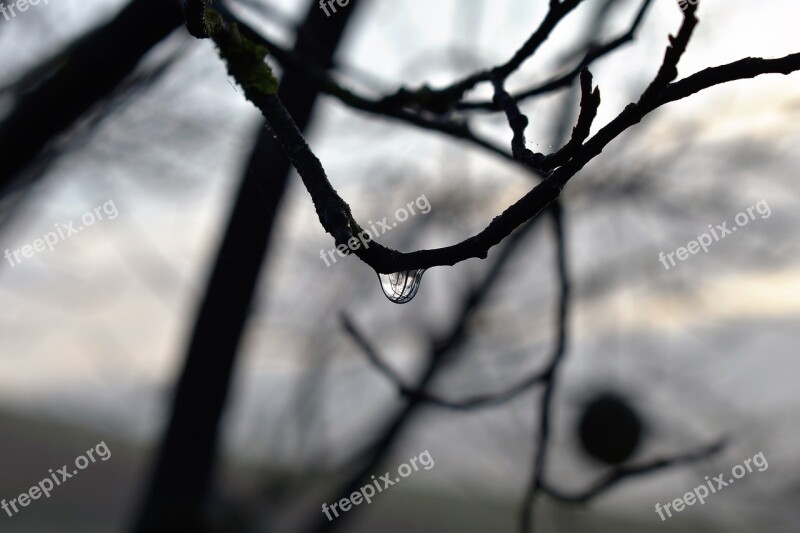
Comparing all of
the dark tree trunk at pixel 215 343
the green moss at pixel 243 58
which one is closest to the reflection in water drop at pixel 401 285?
the green moss at pixel 243 58

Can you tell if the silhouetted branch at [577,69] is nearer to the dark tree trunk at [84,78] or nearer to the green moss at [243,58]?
the green moss at [243,58]

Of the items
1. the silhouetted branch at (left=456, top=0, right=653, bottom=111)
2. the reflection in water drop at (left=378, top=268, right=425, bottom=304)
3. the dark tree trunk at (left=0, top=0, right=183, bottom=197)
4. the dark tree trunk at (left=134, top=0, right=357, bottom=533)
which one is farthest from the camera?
the dark tree trunk at (left=134, top=0, right=357, bottom=533)

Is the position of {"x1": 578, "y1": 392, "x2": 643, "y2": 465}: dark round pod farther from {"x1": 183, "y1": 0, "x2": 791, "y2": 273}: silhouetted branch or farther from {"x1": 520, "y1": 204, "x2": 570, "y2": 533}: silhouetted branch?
{"x1": 183, "y1": 0, "x2": 791, "y2": 273}: silhouetted branch

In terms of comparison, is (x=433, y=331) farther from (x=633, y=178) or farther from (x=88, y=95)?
(x=88, y=95)

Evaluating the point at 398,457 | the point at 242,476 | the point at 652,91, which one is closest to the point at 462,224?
the point at 398,457

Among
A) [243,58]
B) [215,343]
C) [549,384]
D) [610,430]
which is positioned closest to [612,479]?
[549,384]

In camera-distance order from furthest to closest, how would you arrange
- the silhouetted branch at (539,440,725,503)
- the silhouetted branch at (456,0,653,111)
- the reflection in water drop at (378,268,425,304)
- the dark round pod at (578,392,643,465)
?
1. the dark round pod at (578,392,643,465)
2. the silhouetted branch at (539,440,725,503)
3. the silhouetted branch at (456,0,653,111)
4. the reflection in water drop at (378,268,425,304)

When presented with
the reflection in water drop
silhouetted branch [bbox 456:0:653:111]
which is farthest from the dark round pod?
the reflection in water drop
